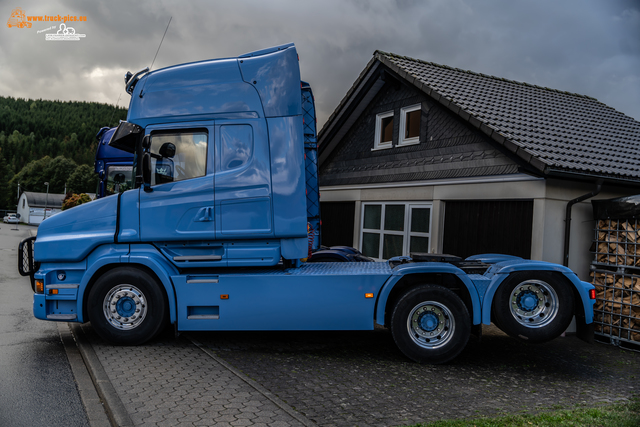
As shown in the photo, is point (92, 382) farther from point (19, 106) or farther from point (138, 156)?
point (19, 106)

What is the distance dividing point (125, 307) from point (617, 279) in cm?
700

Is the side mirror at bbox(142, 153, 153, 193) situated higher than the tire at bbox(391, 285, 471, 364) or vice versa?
the side mirror at bbox(142, 153, 153, 193)

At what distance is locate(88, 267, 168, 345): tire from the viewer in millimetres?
6262

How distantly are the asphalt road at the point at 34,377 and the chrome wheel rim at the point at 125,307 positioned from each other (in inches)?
28.1

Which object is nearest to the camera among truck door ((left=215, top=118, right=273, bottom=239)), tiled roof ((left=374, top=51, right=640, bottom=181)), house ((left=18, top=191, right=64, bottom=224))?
truck door ((left=215, top=118, right=273, bottom=239))

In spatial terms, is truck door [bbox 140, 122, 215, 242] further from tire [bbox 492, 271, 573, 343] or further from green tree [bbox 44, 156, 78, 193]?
green tree [bbox 44, 156, 78, 193]

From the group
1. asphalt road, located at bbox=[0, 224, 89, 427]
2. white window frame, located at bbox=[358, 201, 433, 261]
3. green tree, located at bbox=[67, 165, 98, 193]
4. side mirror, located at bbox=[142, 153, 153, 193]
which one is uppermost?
green tree, located at bbox=[67, 165, 98, 193]

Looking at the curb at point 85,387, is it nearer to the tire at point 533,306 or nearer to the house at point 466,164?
the tire at point 533,306

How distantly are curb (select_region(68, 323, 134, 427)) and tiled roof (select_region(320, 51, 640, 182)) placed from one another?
6.65 meters

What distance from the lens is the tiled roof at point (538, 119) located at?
8367 mm

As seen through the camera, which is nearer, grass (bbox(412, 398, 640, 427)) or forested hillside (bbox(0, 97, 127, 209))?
grass (bbox(412, 398, 640, 427))

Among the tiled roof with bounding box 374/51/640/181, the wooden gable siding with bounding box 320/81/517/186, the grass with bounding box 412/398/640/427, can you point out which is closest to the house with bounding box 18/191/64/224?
the wooden gable siding with bounding box 320/81/517/186

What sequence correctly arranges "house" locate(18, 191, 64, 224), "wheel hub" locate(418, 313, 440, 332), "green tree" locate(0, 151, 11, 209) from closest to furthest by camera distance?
1. "wheel hub" locate(418, 313, 440, 332)
2. "house" locate(18, 191, 64, 224)
3. "green tree" locate(0, 151, 11, 209)

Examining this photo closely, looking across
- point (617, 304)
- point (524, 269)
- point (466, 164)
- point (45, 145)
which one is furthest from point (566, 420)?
point (45, 145)
